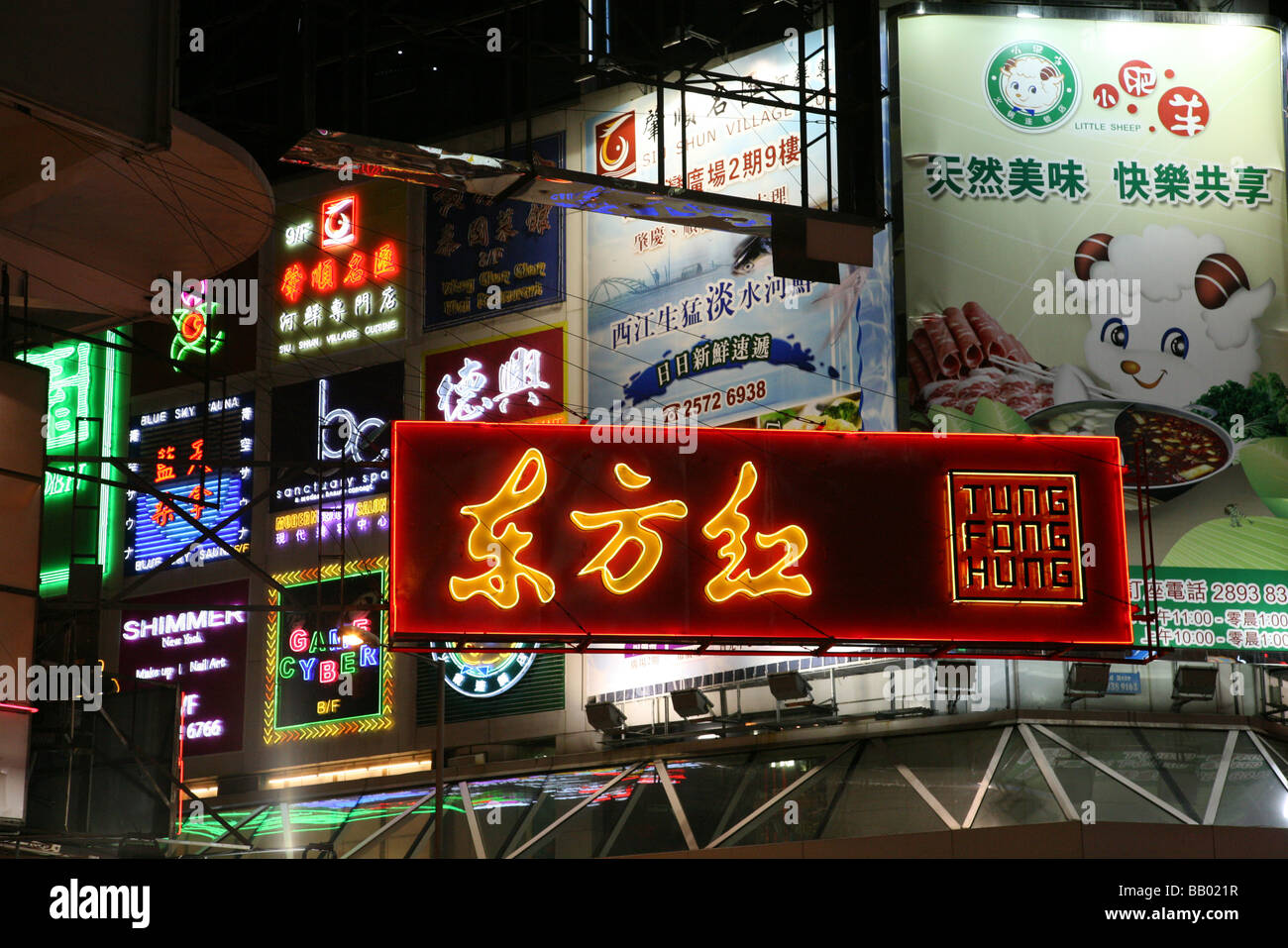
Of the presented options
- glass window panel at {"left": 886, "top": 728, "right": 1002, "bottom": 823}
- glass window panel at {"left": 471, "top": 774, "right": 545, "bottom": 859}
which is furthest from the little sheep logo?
glass window panel at {"left": 471, "top": 774, "right": 545, "bottom": 859}

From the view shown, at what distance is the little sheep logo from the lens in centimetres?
2817

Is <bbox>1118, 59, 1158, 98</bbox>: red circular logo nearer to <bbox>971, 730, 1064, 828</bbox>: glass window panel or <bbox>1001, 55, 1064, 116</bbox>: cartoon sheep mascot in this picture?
<bbox>1001, 55, 1064, 116</bbox>: cartoon sheep mascot

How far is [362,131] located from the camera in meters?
19.2

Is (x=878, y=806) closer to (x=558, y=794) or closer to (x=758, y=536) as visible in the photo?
(x=758, y=536)

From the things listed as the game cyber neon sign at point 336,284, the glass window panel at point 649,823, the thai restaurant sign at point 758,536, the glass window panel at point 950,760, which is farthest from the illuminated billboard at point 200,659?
the glass window panel at point 950,760

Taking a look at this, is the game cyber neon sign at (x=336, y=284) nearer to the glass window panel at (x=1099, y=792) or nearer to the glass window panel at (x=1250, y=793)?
the glass window panel at (x=1099, y=792)

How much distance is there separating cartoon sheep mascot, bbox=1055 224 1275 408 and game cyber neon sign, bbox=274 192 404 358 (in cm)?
1276

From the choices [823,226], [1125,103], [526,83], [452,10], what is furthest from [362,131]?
[452,10]

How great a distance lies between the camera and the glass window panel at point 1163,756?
2405cm

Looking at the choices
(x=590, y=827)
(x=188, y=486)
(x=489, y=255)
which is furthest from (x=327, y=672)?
(x=489, y=255)

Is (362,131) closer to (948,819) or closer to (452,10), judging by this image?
(948,819)

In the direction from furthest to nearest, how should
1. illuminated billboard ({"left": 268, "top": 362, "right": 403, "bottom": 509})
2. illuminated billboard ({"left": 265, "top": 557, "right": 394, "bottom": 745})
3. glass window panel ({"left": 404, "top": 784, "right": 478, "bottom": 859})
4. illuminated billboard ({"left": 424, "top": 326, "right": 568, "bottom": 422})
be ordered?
illuminated billboard ({"left": 268, "top": 362, "right": 403, "bottom": 509}), illuminated billboard ({"left": 265, "top": 557, "right": 394, "bottom": 745}), illuminated billboard ({"left": 424, "top": 326, "right": 568, "bottom": 422}), glass window panel ({"left": 404, "top": 784, "right": 478, "bottom": 859})

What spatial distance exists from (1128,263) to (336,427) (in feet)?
46.7
